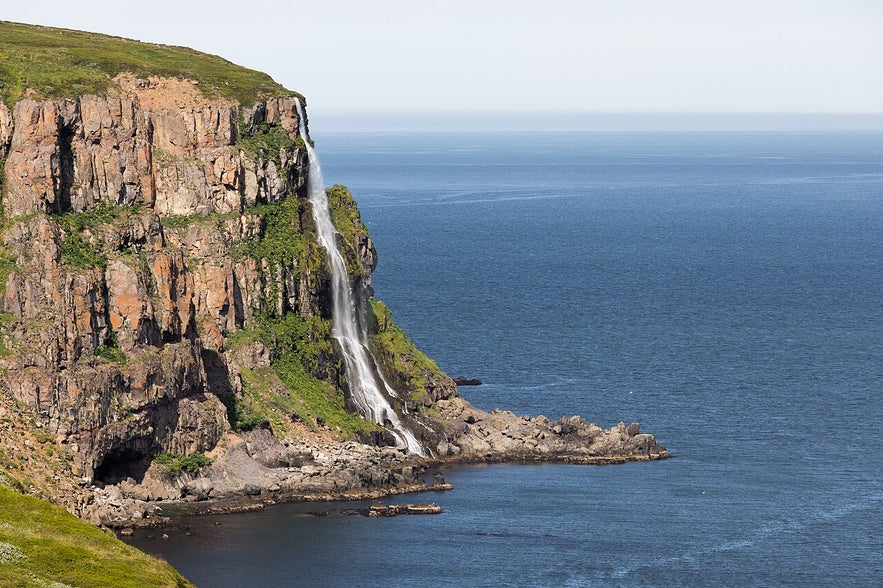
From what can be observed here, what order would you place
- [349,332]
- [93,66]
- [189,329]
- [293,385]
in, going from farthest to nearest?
[349,332]
[93,66]
[293,385]
[189,329]

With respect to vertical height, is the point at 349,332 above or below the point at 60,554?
below

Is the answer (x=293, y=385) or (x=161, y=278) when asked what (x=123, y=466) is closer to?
(x=161, y=278)

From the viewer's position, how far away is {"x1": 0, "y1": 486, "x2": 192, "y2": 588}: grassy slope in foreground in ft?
255

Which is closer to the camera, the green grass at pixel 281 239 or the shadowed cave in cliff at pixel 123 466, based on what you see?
the shadowed cave in cliff at pixel 123 466

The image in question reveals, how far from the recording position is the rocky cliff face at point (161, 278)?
132 metres

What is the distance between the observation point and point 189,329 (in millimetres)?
142500

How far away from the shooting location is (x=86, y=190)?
143500 mm

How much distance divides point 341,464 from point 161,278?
2108 centimetres

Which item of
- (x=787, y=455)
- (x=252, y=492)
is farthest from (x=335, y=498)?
(x=787, y=455)

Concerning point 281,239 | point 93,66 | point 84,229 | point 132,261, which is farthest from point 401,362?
point 93,66

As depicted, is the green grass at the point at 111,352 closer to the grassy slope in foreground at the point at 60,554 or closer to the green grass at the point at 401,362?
the green grass at the point at 401,362

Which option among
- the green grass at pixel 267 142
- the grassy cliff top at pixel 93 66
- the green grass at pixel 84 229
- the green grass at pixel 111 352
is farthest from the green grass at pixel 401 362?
the green grass at pixel 111 352

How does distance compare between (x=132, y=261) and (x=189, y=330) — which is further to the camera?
(x=189, y=330)

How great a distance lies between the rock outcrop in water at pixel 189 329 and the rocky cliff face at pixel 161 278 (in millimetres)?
168
